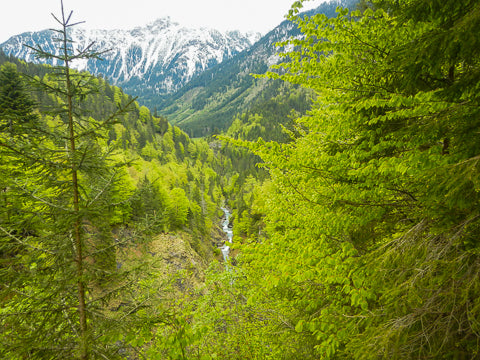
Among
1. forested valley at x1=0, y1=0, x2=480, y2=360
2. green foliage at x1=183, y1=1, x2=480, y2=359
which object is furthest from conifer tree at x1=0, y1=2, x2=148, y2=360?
green foliage at x1=183, y1=1, x2=480, y2=359

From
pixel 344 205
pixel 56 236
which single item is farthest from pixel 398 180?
pixel 56 236

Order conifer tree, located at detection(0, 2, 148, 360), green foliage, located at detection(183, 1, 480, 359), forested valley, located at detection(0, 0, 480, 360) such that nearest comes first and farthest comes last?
1. green foliage, located at detection(183, 1, 480, 359)
2. forested valley, located at detection(0, 0, 480, 360)
3. conifer tree, located at detection(0, 2, 148, 360)

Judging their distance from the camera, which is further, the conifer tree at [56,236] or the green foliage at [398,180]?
the conifer tree at [56,236]

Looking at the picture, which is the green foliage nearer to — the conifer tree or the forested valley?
the forested valley

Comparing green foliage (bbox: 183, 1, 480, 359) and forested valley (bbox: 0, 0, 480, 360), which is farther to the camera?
forested valley (bbox: 0, 0, 480, 360)

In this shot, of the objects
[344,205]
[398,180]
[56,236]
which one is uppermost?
[398,180]

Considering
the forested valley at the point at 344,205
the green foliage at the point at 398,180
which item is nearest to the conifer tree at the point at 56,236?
the forested valley at the point at 344,205

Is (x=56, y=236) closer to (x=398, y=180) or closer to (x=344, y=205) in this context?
(x=344, y=205)

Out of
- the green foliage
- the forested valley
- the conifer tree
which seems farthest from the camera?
the conifer tree

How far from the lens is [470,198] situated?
7.90ft

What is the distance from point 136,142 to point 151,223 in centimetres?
8455

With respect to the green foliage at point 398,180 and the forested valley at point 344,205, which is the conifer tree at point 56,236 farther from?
the green foliage at point 398,180

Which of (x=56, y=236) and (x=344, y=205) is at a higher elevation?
(x=56, y=236)

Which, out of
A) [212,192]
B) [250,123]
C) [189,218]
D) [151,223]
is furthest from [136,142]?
[250,123]
